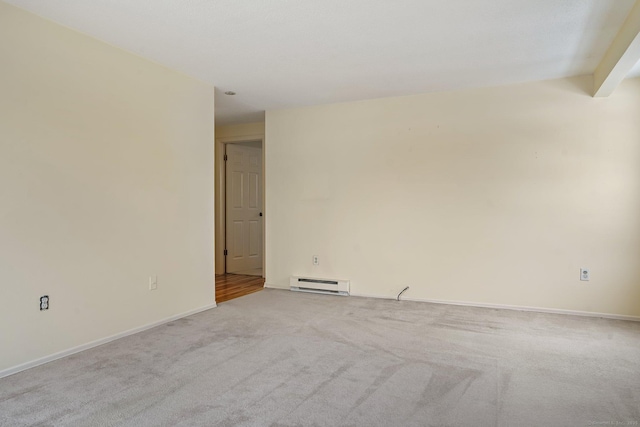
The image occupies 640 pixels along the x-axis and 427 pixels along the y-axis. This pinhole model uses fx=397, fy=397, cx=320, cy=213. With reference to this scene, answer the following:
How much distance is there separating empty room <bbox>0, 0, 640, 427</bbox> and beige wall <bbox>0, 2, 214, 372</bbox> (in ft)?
0.05

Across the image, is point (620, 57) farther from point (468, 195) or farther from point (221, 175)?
point (221, 175)

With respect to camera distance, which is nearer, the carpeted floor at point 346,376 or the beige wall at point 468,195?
the carpeted floor at point 346,376

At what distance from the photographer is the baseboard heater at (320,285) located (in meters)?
4.80

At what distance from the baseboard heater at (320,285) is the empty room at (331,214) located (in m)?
0.03

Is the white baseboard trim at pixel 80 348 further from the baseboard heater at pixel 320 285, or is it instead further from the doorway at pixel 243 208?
the doorway at pixel 243 208

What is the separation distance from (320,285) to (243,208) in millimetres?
2363

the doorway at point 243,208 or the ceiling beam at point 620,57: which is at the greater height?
the ceiling beam at point 620,57

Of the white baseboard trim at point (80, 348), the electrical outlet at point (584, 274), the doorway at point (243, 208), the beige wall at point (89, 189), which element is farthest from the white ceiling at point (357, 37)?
the doorway at point (243, 208)

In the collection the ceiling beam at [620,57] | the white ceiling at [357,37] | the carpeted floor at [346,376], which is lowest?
the carpeted floor at [346,376]

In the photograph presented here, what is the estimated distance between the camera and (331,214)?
16.2 feet

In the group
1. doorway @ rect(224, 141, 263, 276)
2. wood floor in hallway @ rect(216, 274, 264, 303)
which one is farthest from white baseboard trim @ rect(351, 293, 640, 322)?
doorway @ rect(224, 141, 263, 276)

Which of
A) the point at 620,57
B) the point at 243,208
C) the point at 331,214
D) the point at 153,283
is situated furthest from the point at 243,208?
the point at 620,57

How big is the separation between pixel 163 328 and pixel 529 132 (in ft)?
12.9

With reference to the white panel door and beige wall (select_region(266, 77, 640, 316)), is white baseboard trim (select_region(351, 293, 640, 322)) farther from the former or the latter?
the white panel door
